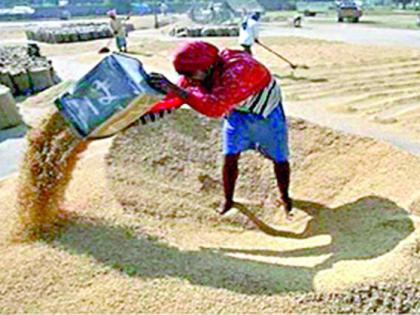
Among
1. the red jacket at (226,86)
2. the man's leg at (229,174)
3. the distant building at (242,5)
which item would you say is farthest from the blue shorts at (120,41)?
the distant building at (242,5)

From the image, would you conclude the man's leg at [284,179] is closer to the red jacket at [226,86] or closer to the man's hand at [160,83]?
the red jacket at [226,86]

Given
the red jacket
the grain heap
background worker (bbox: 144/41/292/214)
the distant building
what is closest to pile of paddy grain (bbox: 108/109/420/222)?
background worker (bbox: 144/41/292/214)

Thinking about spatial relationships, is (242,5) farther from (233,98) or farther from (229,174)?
(233,98)

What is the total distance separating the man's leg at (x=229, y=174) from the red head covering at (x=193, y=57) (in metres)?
0.79

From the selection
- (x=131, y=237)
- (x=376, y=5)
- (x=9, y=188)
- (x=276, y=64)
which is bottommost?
(x=376, y=5)

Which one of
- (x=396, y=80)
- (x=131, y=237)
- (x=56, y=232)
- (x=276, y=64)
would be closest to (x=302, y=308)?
(x=131, y=237)

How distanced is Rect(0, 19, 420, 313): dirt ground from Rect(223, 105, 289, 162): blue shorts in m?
0.54

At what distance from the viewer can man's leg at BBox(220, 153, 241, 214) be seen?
3691 millimetres

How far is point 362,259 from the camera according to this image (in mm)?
2969

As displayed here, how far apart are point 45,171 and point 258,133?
128cm

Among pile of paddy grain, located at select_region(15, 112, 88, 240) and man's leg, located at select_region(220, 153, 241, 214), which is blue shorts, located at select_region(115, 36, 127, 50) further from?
pile of paddy grain, located at select_region(15, 112, 88, 240)

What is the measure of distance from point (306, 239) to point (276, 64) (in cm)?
934

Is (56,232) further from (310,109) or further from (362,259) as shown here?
(310,109)

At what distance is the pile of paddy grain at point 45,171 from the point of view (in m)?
3.31
